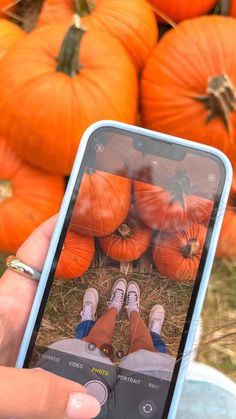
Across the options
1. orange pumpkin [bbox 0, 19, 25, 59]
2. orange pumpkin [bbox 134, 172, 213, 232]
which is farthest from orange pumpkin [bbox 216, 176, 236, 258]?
orange pumpkin [bbox 0, 19, 25, 59]

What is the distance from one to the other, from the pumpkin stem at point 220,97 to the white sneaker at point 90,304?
0.26m

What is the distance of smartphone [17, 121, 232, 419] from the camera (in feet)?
1.68

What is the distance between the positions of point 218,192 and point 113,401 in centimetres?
23

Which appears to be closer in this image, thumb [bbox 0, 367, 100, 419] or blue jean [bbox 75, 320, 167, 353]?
thumb [bbox 0, 367, 100, 419]

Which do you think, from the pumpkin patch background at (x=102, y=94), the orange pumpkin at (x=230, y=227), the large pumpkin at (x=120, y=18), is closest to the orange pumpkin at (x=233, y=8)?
the pumpkin patch background at (x=102, y=94)

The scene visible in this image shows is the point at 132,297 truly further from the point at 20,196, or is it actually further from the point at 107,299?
the point at 20,196

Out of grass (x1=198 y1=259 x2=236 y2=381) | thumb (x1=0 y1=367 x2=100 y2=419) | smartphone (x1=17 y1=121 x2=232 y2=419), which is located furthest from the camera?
grass (x1=198 y1=259 x2=236 y2=381)

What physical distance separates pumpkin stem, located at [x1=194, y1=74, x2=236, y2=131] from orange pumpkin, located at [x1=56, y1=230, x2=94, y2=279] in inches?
8.5

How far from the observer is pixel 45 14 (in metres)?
0.71

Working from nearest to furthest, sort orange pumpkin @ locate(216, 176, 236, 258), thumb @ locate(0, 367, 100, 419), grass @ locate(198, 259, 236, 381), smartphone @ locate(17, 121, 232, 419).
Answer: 1. thumb @ locate(0, 367, 100, 419)
2. smartphone @ locate(17, 121, 232, 419)
3. orange pumpkin @ locate(216, 176, 236, 258)
4. grass @ locate(198, 259, 236, 381)

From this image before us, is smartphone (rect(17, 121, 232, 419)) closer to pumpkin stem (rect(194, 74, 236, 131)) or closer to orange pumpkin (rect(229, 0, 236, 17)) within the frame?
pumpkin stem (rect(194, 74, 236, 131))

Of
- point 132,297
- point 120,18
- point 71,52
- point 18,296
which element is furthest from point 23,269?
point 120,18

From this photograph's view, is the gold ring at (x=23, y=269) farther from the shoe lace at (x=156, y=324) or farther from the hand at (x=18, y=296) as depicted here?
the shoe lace at (x=156, y=324)

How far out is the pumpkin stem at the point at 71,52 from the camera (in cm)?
57
